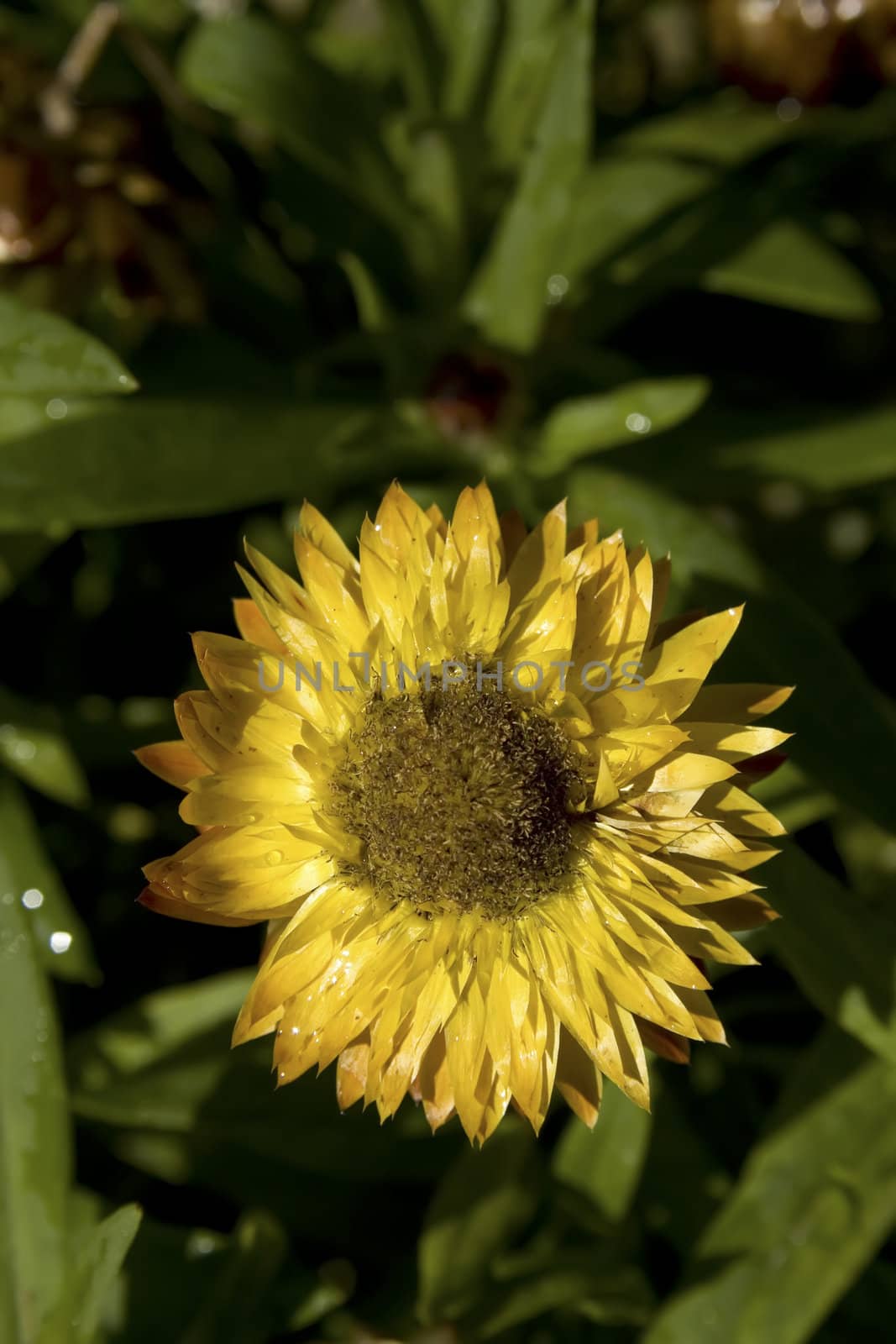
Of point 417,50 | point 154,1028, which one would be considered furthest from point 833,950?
point 417,50

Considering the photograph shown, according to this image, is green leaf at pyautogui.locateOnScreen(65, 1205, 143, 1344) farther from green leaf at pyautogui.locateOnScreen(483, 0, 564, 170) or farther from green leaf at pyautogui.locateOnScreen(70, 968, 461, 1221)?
green leaf at pyautogui.locateOnScreen(483, 0, 564, 170)

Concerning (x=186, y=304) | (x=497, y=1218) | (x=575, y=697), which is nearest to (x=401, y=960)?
(x=575, y=697)

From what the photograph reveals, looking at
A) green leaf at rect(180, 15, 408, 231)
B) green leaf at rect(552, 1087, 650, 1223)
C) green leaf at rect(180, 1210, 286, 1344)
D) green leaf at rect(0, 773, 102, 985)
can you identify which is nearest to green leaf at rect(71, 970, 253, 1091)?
green leaf at rect(0, 773, 102, 985)

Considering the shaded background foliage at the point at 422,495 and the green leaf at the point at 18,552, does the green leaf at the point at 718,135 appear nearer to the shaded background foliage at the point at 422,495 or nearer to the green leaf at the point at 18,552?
the shaded background foliage at the point at 422,495

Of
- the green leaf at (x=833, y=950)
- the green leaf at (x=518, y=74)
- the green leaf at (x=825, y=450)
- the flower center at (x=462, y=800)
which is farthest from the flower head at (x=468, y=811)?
the green leaf at (x=518, y=74)

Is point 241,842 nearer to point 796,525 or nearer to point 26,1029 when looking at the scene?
point 26,1029

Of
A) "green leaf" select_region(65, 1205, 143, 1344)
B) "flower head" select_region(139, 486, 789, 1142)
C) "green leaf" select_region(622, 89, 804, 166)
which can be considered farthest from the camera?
"green leaf" select_region(622, 89, 804, 166)

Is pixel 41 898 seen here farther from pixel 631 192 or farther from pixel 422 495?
pixel 631 192
